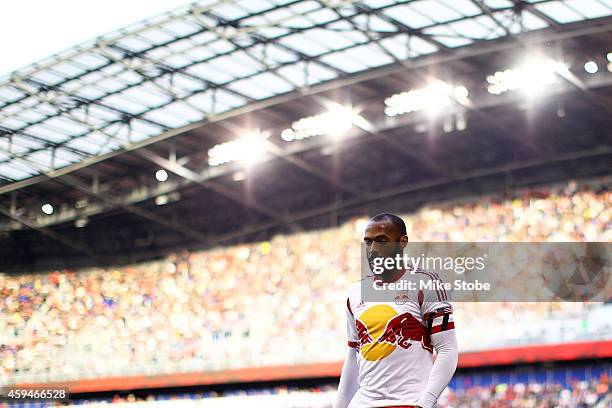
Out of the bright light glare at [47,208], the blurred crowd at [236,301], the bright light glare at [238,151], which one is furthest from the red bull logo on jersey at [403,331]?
the bright light glare at [47,208]

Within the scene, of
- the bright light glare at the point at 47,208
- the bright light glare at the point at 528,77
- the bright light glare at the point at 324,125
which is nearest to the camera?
the bright light glare at the point at 528,77

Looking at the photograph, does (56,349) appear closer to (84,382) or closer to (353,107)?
(84,382)

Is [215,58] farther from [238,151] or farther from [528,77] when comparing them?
[528,77]

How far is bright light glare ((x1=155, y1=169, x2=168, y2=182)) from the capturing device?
32.5 metres

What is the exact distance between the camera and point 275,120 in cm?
2950

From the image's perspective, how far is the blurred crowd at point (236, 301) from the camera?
24.7 metres

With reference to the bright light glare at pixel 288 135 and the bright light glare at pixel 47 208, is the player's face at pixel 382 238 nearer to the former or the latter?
the bright light glare at pixel 288 135

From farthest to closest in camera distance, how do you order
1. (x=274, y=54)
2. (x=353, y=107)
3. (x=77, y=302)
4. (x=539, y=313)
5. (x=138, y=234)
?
(x=138, y=234) → (x=77, y=302) → (x=353, y=107) → (x=274, y=54) → (x=539, y=313)

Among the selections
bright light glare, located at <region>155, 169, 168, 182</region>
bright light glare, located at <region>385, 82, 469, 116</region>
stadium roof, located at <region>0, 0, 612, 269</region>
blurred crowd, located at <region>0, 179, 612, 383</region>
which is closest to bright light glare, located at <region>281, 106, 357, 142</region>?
stadium roof, located at <region>0, 0, 612, 269</region>

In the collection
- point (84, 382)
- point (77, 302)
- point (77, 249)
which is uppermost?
point (77, 249)

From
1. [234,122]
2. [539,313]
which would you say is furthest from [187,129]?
[539,313]

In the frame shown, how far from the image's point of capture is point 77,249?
36.2 m

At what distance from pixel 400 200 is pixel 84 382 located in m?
11.5

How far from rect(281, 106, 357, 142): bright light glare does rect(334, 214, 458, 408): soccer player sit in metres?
23.5
